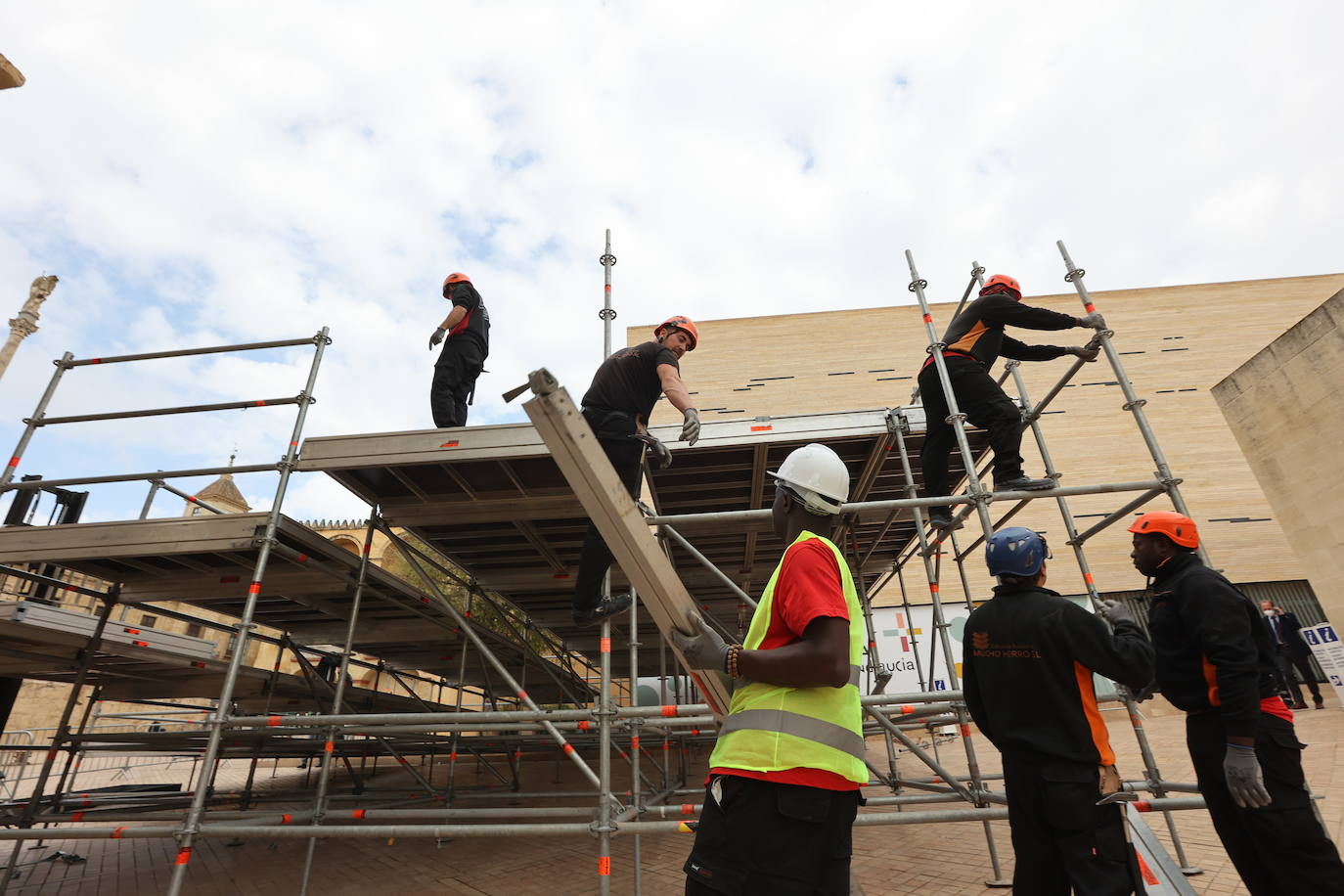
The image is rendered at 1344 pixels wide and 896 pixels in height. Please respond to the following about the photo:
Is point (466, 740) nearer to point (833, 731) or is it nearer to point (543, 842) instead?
point (543, 842)

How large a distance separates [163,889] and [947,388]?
324 inches

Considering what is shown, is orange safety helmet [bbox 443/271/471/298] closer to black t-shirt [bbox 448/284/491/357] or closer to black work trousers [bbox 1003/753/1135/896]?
black t-shirt [bbox 448/284/491/357]

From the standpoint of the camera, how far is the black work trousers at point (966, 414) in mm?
4719

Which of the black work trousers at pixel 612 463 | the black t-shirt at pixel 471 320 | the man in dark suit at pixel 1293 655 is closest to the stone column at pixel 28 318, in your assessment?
the black t-shirt at pixel 471 320

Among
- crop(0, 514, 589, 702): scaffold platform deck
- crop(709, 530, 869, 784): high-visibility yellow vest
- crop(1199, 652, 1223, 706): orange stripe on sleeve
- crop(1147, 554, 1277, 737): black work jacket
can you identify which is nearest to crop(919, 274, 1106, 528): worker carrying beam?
crop(1147, 554, 1277, 737): black work jacket

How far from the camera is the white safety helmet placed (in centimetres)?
208

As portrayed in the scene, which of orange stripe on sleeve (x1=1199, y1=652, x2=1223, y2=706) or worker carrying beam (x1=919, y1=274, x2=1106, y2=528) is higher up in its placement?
worker carrying beam (x1=919, y1=274, x2=1106, y2=528)

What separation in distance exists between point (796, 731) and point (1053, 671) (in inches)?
65.0

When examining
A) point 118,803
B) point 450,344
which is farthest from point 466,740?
point 450,344

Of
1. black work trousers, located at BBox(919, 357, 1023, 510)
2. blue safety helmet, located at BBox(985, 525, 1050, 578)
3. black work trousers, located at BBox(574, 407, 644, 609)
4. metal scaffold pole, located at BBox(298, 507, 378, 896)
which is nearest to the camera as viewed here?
blue safety helmet, located at BBox(985, 525, 1050, 578)

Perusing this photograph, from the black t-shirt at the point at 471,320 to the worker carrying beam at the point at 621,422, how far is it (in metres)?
2.39

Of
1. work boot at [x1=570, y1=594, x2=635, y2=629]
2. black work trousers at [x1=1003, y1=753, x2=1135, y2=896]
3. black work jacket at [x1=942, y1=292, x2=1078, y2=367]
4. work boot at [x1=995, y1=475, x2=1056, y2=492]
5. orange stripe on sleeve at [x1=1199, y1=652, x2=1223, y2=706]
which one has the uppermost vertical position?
black work jacket at [x1=942, y1=292, x2=1078, y2=367]

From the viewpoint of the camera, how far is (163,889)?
5.81 m

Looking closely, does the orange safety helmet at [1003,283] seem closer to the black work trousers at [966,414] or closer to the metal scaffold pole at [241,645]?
the black work trousers at [966,414]
